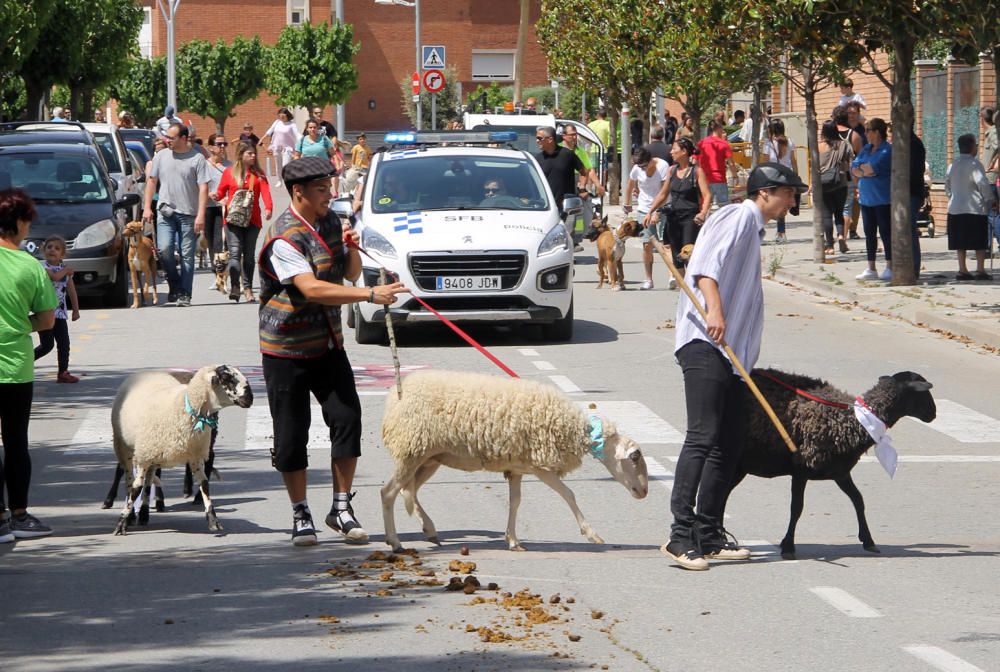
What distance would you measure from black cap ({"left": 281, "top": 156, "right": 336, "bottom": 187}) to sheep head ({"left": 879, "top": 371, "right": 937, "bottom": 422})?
288cm

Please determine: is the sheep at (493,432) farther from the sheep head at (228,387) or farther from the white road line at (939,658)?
the white road line at (939,658)

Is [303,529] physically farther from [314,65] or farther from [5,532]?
[314,65]

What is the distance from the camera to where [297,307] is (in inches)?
314

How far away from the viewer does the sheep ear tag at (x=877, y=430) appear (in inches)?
303

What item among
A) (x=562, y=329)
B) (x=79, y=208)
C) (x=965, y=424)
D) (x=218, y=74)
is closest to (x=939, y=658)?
(x=965, y=424)

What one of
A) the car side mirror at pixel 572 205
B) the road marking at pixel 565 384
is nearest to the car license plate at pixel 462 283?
the car side mirror at pixel 572 205

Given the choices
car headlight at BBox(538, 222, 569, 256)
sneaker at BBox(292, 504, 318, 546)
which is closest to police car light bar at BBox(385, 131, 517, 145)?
car headlight at BBox(538, 222, 569, 256)

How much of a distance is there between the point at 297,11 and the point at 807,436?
8269cm

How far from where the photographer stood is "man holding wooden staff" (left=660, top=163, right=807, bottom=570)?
295 inches

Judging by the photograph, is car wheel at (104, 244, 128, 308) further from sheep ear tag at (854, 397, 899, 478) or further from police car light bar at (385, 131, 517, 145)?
sheep ear tag at (854, 397, 899, 478)

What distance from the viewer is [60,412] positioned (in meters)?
12.6

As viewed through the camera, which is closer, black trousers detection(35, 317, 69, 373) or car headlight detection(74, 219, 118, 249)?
black trousers detection(35, 317, 69, 373)

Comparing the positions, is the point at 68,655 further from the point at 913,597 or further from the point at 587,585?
the point at 913,597

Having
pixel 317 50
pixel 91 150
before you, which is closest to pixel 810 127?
pixel 91 150
